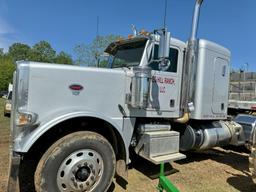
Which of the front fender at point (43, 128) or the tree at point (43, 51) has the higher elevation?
the tree at point (43, 51)

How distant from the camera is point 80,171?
3980 millimetres

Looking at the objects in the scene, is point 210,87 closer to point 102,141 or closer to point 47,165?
point 102,141

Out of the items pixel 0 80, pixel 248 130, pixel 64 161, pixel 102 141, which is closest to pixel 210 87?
pixel 248 130

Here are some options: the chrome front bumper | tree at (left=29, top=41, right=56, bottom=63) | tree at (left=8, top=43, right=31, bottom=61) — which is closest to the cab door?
the chrome front bumper

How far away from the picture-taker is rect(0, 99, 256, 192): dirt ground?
4.93 m

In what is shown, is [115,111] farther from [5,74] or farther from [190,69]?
[5,74]

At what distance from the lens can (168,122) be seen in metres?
5.66

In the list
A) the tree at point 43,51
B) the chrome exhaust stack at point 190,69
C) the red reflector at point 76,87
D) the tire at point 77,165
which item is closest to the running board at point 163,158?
the tire at point 77,165

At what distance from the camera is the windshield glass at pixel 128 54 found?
5219 mm

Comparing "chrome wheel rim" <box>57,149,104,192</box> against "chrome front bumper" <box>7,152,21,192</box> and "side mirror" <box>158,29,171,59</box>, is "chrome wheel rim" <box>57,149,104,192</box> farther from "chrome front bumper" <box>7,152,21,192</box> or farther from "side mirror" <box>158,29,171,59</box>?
"side mirror" <box>158,29,171,59</box>

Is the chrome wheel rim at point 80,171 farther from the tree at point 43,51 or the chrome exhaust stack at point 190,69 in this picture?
the tree at point 43,51

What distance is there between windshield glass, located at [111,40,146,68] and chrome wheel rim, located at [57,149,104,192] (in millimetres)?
1950

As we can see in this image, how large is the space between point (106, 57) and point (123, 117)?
2.01 metres

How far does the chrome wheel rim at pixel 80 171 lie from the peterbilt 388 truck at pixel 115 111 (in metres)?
0.01
